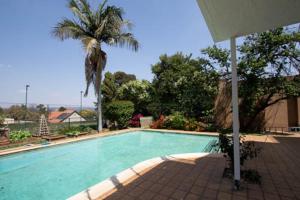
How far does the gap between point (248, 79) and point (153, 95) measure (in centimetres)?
703

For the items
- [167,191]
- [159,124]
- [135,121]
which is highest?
[135,121]

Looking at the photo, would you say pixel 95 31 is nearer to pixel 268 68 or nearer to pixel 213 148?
pixel 213 148

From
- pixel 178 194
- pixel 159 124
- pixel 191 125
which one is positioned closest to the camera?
pixel 178 194

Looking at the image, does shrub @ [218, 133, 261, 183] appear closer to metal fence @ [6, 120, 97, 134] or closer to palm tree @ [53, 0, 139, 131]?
palm tree @ [53, 0, 139, 131]

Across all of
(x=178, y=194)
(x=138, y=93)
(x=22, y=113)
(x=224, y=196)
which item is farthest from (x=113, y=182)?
(x=22, y=113)

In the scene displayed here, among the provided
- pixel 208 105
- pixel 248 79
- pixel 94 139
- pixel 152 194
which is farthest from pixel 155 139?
pixel 152 194

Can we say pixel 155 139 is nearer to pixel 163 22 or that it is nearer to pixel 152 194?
pixel 163 22

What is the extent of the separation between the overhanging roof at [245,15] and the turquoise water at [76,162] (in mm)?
4594

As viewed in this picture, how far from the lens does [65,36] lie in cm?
1110

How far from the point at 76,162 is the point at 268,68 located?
1017 cm

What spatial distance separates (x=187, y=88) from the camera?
13.1m

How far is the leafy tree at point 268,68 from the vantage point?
364 inches

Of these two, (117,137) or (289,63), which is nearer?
(289,63)

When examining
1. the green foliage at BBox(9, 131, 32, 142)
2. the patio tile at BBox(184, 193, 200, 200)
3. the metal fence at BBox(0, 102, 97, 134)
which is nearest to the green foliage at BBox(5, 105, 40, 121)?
the metal fence at BBox(0, 102, 97, 134)
